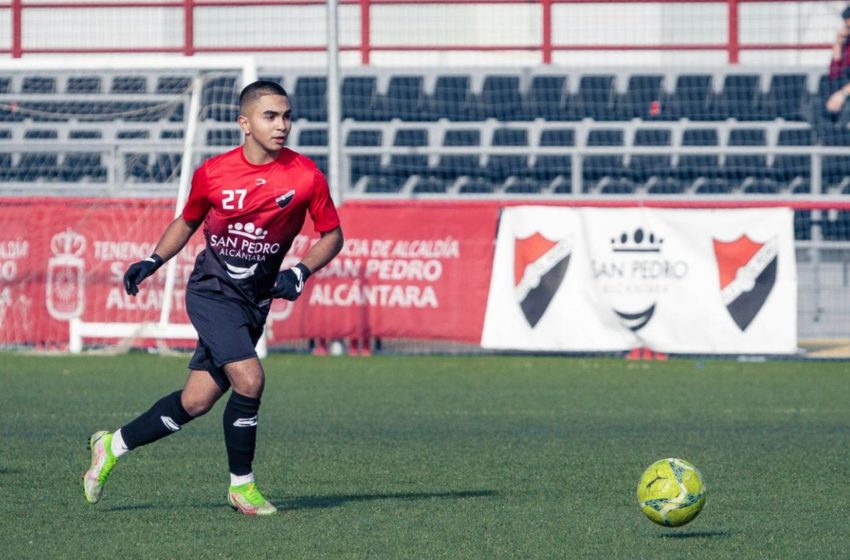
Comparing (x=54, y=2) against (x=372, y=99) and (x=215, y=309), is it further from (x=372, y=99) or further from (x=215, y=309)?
(x=215, y=309)

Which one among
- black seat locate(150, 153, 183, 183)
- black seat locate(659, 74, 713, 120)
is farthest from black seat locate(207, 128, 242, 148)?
black seat locate(659, 74, 713, 120)

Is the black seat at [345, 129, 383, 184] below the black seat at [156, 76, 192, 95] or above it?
below

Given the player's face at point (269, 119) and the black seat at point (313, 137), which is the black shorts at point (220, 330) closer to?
the player's face at point (269, 119)

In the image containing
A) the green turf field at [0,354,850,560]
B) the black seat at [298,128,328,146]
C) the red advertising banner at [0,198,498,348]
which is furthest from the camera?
the black seat at [298,128,328,146]

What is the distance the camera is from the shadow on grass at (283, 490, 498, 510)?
19.4 feet

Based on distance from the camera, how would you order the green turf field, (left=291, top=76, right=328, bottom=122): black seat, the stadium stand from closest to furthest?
the green turf field < the stadium stand < (left=291, top=76, right=328, bottom=122): black seat

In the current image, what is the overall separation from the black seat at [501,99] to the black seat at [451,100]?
0.71ft

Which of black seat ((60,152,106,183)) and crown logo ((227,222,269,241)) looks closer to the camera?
crown logo ((227,222,269,241))

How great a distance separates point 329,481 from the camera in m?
6.61

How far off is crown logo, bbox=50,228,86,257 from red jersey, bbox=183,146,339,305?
8.67 meters

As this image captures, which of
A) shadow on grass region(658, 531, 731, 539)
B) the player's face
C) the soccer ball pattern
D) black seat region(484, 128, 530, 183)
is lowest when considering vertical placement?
shadow on grass region(658, 531, 731, 539)

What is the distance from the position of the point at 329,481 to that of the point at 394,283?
7.46 meters

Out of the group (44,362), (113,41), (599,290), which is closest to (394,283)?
(599,290)

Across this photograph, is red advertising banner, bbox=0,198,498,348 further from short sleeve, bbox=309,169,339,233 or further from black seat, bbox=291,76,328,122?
short sleeve, bbox=309,169,339,233
